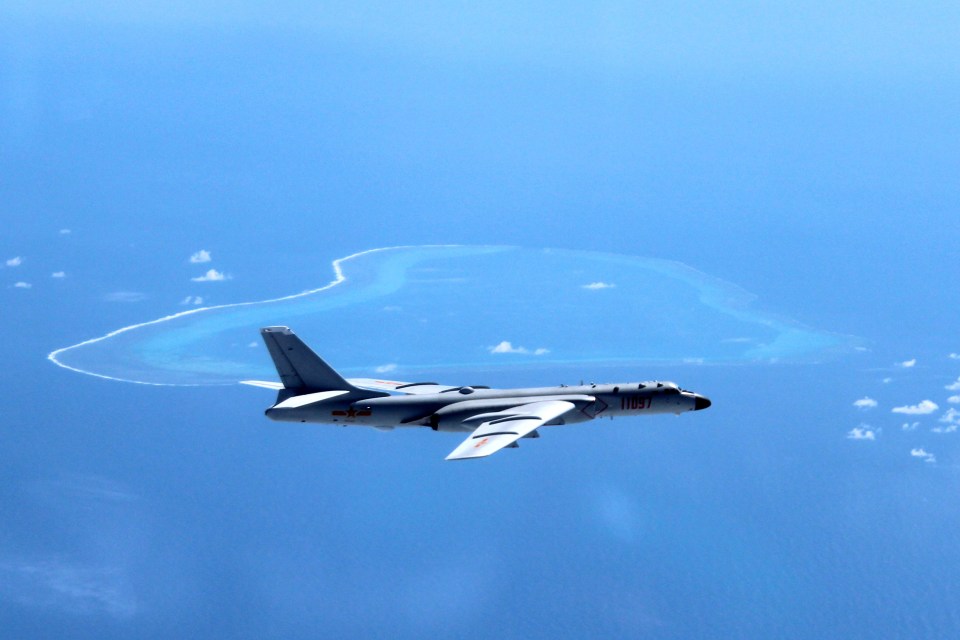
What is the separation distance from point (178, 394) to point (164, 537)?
22054 mm

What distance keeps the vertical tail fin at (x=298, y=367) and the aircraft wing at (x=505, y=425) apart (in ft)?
28.8

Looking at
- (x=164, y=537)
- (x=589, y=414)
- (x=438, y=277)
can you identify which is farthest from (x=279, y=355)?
(x=438, y=277)

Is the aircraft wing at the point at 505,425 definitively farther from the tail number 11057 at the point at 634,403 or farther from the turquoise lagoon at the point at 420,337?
the turquoise lagoon at the point at 420,337

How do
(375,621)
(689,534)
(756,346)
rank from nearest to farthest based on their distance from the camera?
(375,621) < (689,534) < (756,346)

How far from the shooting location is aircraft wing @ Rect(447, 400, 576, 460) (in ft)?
195

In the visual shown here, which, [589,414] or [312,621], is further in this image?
[312,621]

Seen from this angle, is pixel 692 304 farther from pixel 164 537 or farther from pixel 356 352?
pixel 164 537

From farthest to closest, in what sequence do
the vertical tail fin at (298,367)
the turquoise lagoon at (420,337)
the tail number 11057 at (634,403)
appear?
the turquoise lagoon at (420,337) < the tail number 11057 at (634,403) < the vertical tail fin at (298,367)

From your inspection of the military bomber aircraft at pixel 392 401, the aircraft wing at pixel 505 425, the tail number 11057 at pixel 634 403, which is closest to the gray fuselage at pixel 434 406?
the military bomber aircraft at pixel 392 401

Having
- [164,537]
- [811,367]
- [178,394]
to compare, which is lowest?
[164,537]

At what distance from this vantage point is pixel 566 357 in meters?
175

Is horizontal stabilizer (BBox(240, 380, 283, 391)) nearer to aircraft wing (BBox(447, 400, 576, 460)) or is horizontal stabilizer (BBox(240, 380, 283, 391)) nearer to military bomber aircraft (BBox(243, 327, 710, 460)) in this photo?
military bomber aircraft (BBox(243, 327, 710, 460))

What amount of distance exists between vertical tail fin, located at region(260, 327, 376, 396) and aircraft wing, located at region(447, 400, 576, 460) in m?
8.77

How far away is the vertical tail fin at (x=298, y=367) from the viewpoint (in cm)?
6906
